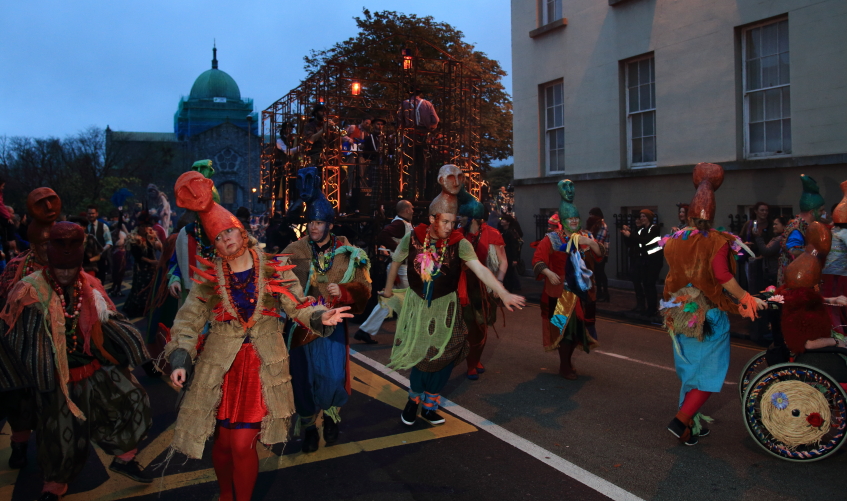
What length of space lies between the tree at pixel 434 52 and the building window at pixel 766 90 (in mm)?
16877

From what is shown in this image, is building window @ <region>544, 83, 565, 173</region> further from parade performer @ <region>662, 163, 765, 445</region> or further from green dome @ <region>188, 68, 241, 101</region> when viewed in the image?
green dome @ <region>188, 68, 241, 101</region>

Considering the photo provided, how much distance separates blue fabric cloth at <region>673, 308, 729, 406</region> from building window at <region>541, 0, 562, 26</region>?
1388cm

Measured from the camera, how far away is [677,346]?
4984 millimetres

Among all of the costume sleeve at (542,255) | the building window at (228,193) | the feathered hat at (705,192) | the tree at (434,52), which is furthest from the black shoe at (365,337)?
the building window at (228,193)

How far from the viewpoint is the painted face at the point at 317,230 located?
5.01m

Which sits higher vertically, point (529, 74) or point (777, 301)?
point (529, 74)

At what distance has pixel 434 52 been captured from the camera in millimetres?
29484

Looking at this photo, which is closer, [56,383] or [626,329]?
[56,383]

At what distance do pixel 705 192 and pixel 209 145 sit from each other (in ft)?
201

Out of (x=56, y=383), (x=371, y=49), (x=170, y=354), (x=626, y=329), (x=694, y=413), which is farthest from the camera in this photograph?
(x=371, y=49)

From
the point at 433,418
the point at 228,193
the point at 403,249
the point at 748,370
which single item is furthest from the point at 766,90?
the point at 228,193

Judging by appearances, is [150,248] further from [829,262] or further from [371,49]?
[371,49]

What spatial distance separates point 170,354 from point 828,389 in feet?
14.0

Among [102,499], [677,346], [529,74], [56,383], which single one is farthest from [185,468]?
[529,74]
